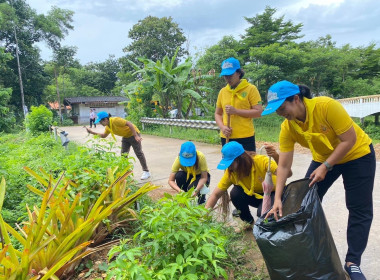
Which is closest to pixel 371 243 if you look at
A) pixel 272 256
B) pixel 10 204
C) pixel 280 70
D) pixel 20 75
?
pixel 272 256

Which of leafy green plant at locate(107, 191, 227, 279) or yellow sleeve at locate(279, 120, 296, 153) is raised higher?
yellow sleeve at locate(279, 120, 296, 153)

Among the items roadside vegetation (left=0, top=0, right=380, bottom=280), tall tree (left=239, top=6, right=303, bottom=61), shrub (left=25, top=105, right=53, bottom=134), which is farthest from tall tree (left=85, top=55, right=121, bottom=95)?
shrub (left=25, top=105, right=53, bottom=134)

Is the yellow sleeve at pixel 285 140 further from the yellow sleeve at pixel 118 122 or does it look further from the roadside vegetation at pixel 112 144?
the yellow sleeve at pixel 118 122

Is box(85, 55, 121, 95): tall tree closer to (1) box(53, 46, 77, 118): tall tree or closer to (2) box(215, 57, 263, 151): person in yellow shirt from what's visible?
(1) box(53, 46, 77, 118): tall tree

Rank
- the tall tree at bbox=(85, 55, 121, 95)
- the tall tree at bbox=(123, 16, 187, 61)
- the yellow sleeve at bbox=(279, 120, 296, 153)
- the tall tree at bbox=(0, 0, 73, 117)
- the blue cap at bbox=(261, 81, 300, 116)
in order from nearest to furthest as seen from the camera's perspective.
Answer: the blue cap at bbox=(261, 81, 300, 116) < the yellow sleeve at bbox=(279, 120, 296, 153) < the tall tree at bbox=(0, 0, 73, 117) < the tall tree at bbox=(123, 16, 187, 61) < the tall tree at bbox=(85, 55, 121, 95)

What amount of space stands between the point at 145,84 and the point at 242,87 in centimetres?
969

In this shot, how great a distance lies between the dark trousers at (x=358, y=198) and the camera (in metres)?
2.09

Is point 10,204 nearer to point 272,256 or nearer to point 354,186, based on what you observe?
point 272,256

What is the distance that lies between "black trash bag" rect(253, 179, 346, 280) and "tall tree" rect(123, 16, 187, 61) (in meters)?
29.8

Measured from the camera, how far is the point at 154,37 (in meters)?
30.2

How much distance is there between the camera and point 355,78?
22.1 metres

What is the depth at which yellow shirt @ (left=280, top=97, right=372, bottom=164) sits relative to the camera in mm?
1937

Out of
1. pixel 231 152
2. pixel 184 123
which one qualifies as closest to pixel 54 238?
pixel 231 152

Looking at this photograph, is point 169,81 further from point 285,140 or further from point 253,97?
point 285,140
